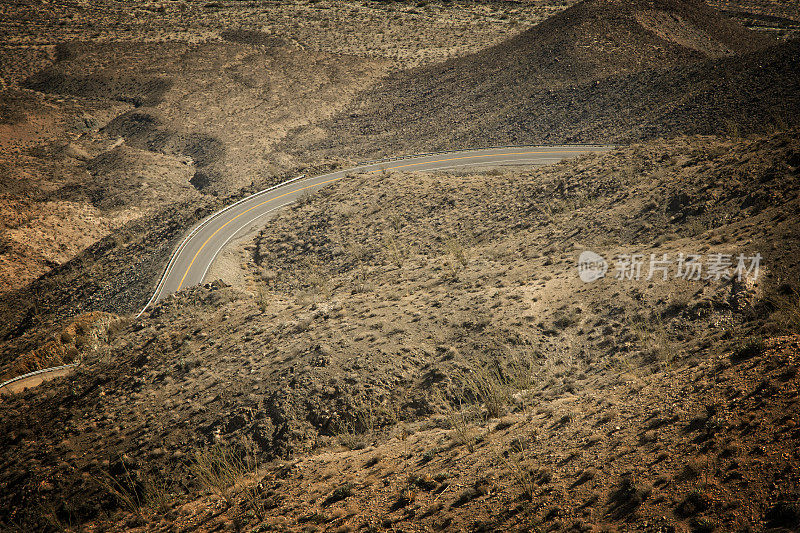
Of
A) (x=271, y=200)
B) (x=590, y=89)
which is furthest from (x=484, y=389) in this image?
(x=590, y=89)

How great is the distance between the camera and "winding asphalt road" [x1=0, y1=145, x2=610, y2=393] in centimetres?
2942

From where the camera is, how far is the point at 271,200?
3728cm

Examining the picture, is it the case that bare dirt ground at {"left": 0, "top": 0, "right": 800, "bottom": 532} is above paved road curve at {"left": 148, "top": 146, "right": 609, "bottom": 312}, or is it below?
below

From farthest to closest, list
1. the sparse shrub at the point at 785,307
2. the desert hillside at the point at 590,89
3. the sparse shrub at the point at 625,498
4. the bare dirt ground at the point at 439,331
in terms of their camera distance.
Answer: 1. the desert hillside at the point at 590,89
2. the sparse shrub at the point at 785,307
3. the bare dirt ground at the point at 439,331
4. the sparse shrub at the point at 625,498

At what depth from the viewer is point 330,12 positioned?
8156 cm

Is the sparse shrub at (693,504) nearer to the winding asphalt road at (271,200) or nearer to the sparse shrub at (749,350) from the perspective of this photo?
the sparse shrub at (749,350)

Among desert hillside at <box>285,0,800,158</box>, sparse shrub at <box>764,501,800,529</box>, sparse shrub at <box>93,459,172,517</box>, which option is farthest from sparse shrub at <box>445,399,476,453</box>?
desert hillside at <box>285,0,800,158</box>

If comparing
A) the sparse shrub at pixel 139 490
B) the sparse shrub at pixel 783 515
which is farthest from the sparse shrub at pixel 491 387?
the sparse shrub at pixel 139 490

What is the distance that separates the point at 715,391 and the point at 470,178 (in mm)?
24842

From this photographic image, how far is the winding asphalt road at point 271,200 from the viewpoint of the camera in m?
29.4

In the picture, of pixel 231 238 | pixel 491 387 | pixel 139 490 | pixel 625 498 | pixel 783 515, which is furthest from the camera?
pixel 231 238

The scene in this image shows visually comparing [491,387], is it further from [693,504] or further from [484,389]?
[693,504]

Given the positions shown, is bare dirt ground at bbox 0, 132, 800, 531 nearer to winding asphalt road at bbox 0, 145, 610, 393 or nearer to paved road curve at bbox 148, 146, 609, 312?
winding asphalt road at bbox 0, 145, 610, 393

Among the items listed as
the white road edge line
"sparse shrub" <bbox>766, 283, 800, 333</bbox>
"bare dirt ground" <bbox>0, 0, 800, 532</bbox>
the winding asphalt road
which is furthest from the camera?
the winding asphalt road
